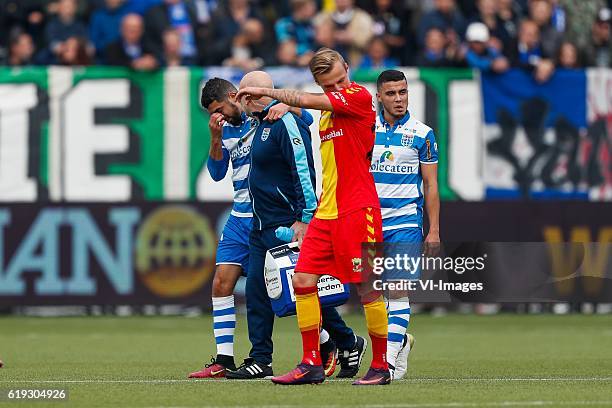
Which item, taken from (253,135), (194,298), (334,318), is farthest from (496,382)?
(194,298)

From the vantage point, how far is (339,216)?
36.8 feet

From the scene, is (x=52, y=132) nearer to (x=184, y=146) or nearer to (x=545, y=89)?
(x=184, y=146)

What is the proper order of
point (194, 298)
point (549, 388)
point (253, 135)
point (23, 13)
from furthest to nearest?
1. point (23, 13)
2. point (194, 298)
3. point (253, 135)
4. point (549, 388)

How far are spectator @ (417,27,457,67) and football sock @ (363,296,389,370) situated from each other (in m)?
11.1

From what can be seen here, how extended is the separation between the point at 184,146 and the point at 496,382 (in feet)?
34.2

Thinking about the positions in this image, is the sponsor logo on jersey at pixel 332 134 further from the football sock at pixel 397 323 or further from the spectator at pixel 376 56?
the spectator at pixel 376 56

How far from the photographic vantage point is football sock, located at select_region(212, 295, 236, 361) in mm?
12875

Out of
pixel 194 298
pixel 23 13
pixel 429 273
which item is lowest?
pixel 194 298

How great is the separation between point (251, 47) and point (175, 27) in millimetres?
1155

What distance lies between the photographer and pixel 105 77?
2166cm

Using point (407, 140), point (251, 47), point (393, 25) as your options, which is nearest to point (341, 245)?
point (407, 140)

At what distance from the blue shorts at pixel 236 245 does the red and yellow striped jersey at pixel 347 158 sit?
1.63 m

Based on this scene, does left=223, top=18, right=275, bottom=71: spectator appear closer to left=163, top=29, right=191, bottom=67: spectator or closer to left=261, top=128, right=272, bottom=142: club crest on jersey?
left=163, top=29, right=191, bottom=67: spectator

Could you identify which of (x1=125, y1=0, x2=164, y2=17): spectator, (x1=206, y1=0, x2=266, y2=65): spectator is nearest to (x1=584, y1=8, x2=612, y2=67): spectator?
(x1=206, y1=0, x2=266, y2=65): spectator
